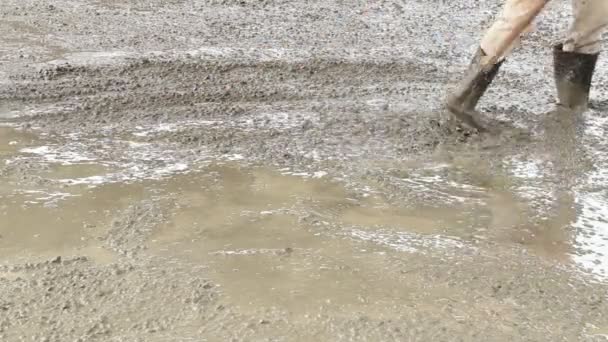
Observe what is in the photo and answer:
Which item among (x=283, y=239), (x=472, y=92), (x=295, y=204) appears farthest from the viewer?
(x=472, y=92)

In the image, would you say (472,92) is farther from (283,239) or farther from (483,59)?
(283,239)

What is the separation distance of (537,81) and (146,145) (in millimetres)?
2610

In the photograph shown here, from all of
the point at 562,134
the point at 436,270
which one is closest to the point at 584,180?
the point at 562,134

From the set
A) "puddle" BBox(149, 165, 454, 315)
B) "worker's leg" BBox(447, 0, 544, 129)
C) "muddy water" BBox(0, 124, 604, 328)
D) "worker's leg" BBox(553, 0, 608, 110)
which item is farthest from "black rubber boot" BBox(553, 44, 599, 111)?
"puddle" BBox(149, 165, 454, 315)

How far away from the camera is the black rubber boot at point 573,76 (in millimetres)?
4332

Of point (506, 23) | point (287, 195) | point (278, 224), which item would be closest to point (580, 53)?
point (506, 23)

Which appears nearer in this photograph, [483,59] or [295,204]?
[295,204]

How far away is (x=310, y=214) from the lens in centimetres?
313

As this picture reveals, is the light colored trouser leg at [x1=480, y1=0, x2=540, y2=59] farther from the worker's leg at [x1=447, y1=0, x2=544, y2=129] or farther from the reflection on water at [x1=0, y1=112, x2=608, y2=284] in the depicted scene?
the reflection on water at [x1=0, y1=112, x2=608, y2=284]

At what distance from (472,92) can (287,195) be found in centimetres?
137

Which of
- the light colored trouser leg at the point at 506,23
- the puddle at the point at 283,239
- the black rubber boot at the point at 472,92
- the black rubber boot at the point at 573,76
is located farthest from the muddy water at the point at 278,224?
the black rubber boot at the point at 573,76

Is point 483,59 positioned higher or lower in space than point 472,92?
higher

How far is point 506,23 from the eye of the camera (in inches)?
156

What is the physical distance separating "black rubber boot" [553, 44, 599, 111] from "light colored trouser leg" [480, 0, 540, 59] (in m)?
0.50
